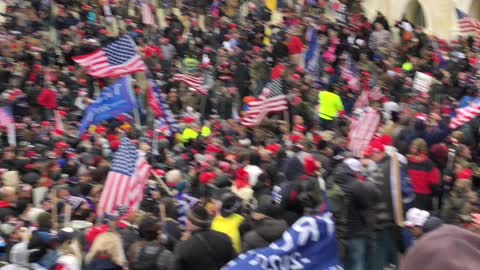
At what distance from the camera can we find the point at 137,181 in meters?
11.8

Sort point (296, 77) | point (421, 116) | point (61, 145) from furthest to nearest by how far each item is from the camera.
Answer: point (296, 77)
point (61, 145)
point (421, 116)

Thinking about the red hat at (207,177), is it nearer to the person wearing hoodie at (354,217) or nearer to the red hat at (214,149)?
the red hat at (214,149)

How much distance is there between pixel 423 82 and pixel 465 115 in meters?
3.50

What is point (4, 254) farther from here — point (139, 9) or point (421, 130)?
point (139, 9)

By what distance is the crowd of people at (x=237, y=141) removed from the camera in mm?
8836

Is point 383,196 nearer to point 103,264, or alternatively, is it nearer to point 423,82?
point 103,264

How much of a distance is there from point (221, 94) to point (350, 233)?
10.7 metres

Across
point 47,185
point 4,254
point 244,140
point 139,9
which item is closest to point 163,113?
point 244,140

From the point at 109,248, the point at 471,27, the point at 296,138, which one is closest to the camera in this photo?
the point at 109,248

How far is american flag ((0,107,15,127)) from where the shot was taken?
17766 mm

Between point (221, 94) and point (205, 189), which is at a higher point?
point (205, 189)

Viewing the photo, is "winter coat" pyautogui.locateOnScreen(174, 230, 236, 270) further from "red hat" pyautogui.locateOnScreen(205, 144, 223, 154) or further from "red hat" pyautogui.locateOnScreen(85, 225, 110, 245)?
"red hat" pyautogui.locateOnScreen(205, 144, 223, 154)

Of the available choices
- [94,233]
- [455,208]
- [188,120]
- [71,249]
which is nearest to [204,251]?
[71,249]

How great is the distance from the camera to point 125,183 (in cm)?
1172
